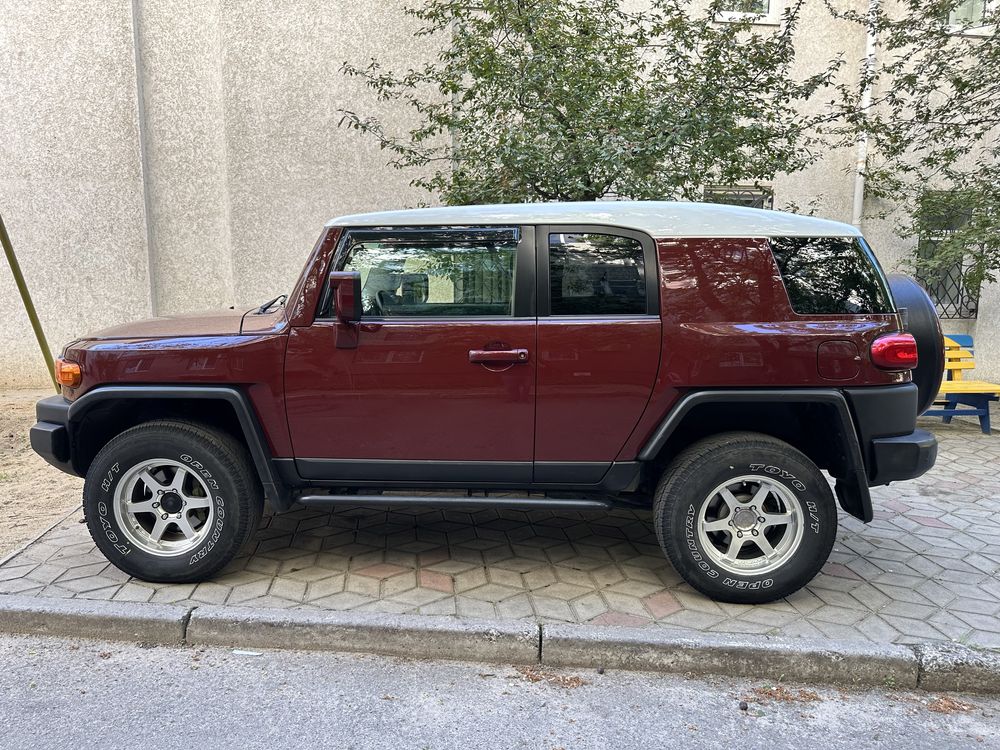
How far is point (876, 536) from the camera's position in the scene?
434cm

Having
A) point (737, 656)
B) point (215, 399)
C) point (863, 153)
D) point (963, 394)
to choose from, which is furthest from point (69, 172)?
point (963, 394)

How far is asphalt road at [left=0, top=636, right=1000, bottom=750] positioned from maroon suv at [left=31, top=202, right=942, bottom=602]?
630 mm

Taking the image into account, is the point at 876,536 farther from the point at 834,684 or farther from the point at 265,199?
the point at 265,199

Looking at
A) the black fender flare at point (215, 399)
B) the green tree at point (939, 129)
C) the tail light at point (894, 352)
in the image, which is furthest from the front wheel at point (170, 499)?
the green tree at point (939, 129)

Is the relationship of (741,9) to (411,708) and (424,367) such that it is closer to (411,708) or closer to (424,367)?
(424,367)

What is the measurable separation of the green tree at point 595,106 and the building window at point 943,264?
2937 mm

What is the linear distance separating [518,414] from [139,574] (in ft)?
7.09

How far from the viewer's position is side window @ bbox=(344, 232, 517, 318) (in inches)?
134

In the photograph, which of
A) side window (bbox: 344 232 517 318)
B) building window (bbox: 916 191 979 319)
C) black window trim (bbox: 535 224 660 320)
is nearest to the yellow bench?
building window (bbox: 916 191 979 319)

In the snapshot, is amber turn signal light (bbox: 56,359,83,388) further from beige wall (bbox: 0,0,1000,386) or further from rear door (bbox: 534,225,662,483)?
beige wall (bbox: 0,0,1000,386)

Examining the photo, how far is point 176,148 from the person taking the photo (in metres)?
9.13

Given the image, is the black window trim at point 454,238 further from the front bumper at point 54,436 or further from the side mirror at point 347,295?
the front bumper at point 54,436

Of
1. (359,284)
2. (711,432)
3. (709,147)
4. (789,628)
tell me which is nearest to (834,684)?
(789,628)

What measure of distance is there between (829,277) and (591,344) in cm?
123
